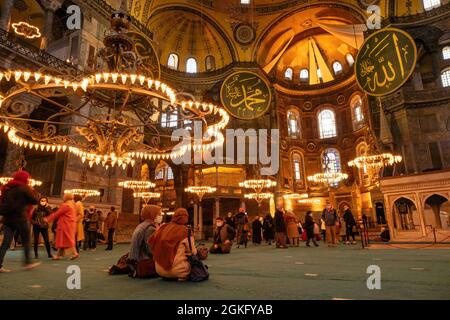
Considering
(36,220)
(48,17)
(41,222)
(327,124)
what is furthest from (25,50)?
(327,124)

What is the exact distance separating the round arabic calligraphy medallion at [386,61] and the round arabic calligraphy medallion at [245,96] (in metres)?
4.45

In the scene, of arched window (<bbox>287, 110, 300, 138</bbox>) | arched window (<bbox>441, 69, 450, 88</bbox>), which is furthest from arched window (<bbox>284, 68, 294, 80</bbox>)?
arched window (<bbox>441, 69, 450, 88</bbox>)

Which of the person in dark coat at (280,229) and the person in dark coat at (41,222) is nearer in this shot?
the person in dark coat at (41,222)

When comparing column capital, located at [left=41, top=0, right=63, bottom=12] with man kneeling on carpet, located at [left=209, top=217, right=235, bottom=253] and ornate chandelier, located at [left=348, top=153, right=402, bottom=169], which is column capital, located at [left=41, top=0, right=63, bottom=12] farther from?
ornate chandelier, located at [left=348, top=153, right=402, bottom=169]

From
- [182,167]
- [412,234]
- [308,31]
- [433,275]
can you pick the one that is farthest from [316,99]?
[433,275]

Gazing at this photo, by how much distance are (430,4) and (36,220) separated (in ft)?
71.5

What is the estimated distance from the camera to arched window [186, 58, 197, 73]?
22.2m

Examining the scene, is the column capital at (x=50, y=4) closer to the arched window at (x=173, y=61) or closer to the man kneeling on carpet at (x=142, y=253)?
the arched window at (x=173, y=61)

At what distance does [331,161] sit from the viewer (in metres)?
23.7

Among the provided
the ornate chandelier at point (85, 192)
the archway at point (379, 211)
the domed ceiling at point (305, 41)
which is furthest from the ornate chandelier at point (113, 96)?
the domed ceiling at point (305, 41)

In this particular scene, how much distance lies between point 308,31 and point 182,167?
15.0 meters

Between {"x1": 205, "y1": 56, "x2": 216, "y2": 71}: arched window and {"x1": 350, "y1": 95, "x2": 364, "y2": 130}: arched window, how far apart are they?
460 inches

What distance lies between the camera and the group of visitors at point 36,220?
3.54m
